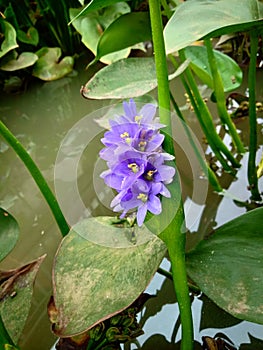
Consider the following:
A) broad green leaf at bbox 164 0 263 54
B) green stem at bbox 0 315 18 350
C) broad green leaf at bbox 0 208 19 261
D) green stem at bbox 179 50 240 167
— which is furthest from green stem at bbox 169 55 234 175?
green stem at bbox 0 315 18 350

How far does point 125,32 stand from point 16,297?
43 cm

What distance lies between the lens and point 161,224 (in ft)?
1.63

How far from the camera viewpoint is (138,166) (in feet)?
1.52

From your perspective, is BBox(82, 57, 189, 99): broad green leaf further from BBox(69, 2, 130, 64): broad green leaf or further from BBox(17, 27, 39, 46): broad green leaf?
BBox(17, 27, 39, 46): broad green leaf

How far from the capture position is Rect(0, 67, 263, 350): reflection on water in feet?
2.18

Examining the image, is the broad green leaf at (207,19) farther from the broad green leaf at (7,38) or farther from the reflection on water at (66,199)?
the broad green leaf at (7,38)

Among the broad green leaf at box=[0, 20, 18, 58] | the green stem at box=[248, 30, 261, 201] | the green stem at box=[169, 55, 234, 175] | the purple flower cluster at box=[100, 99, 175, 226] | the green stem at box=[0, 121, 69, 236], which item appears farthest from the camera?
the broad green leaf at box=[0, 20, 18, 58]

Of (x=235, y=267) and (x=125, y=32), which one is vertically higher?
(x=125, y=32)

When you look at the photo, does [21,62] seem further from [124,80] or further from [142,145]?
[142,145]

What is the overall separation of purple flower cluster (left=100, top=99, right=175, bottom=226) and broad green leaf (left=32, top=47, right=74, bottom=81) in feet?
2.82

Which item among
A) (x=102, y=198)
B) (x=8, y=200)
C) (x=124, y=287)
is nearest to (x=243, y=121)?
(x=102, y=198)

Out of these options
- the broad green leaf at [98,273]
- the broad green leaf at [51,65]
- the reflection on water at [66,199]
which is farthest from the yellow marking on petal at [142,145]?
the broad green leaf at [51,65]

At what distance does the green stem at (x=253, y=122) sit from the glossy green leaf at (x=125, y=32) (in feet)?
0.59

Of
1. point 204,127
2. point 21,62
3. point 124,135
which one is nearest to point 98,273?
point 124,135
